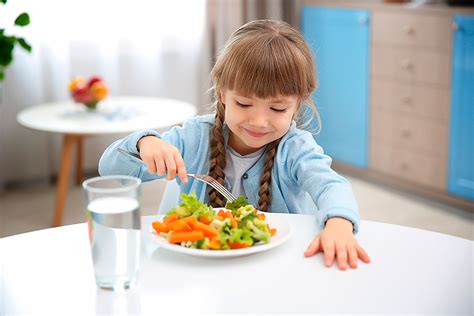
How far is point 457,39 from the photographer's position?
10.8 ft

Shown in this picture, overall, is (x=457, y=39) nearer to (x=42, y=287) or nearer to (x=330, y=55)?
(x=330, y=55)

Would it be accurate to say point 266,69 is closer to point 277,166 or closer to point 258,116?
point 258,116

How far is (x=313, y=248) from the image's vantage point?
3.67 feet

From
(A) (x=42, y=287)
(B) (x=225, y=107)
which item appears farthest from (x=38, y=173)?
(A) (x=42, y=287)

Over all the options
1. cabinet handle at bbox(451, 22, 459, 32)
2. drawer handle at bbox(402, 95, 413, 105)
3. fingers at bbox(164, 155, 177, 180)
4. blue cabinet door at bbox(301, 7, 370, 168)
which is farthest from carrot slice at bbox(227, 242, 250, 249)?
blue cabinet door at bbox(301, 7, 370, 168)

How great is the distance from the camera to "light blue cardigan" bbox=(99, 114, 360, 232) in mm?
1414

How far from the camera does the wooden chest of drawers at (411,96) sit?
3.45 metres

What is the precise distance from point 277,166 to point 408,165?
232cm

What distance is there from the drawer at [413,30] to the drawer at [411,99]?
0.67 ft

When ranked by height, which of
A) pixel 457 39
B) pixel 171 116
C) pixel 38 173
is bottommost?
pixel 38 173

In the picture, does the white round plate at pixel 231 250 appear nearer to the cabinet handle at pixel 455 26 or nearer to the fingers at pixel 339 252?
the fingers at pixel 339 252

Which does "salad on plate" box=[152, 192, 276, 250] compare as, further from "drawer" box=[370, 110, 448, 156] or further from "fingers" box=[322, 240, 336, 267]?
"drawer" box=[370, 110, 448, 156]

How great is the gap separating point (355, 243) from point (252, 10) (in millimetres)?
3280

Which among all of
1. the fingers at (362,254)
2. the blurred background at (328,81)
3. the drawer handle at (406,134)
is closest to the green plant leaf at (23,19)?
the fingers at (362,254)
